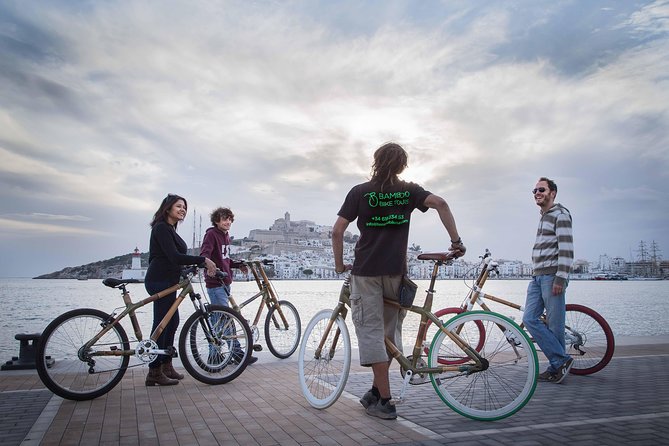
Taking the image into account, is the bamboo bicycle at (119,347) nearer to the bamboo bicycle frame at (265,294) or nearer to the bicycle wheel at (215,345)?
the bicycle wheel at (215,345)

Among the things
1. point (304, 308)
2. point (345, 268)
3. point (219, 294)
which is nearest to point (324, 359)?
point (345, 268)

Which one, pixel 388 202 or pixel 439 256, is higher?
pixel 388 202

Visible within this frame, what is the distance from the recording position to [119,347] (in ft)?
17.3

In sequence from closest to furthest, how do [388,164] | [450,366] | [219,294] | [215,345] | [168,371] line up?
[450,366] → [388,164] → [168,371] → [215,345] → [219,294]

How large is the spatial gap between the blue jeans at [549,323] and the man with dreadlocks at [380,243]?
226cm

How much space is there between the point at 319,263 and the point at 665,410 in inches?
7296

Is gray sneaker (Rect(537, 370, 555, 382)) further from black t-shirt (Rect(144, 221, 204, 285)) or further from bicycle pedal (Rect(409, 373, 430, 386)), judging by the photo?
black t-shirt (Rect(144, 221, 204, 285))

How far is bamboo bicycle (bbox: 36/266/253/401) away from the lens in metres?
4.96

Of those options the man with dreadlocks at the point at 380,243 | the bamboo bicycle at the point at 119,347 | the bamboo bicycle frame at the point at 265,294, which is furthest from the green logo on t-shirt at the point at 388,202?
the bamboo bicycle frame at the point at 265,294

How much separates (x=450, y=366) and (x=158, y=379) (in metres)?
3.04

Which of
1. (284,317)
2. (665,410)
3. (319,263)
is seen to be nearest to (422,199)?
(665,410)

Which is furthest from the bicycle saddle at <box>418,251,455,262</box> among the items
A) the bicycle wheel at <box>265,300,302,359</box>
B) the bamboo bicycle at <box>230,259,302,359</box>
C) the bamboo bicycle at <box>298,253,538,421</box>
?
the bicycle wheel at <box>265,300,302,359</box>

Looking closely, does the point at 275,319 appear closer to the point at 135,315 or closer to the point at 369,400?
the point at 135,315

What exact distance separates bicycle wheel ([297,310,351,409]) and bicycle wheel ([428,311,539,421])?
2.50ft
